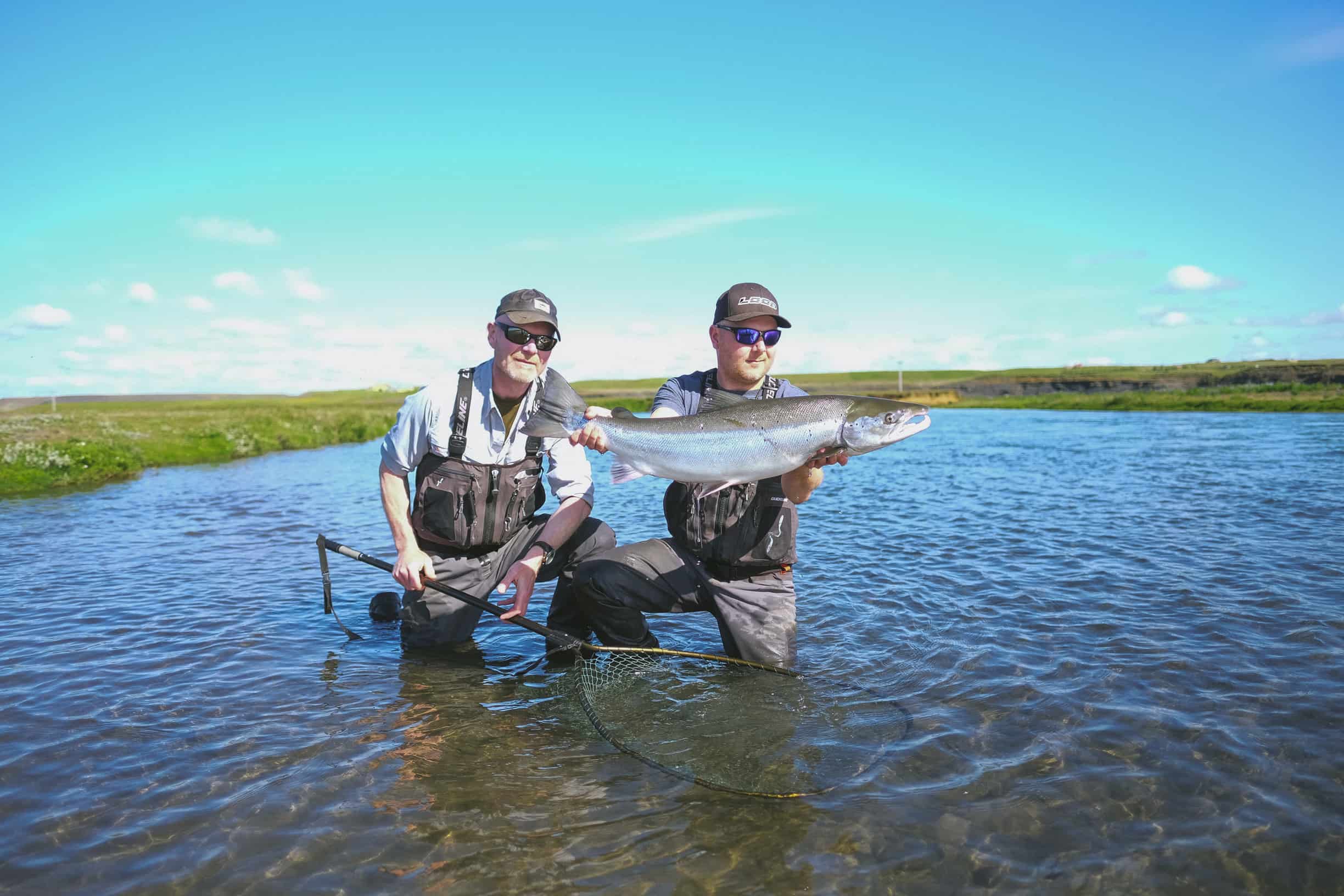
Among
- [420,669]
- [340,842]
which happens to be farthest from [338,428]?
[340,842]

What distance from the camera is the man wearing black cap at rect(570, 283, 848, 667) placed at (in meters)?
6.79

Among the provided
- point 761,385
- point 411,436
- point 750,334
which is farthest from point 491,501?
point 750,334

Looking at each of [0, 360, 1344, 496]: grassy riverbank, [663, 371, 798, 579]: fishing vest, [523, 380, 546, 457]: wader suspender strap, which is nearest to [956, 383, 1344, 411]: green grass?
[0, 360, 1344, 496]: grassy riverbank

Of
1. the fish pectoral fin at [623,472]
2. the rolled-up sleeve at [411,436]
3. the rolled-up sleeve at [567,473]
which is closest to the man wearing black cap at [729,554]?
the fish pectoral fin at [623,472]

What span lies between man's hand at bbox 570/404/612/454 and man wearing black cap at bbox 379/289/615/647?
2.74ft

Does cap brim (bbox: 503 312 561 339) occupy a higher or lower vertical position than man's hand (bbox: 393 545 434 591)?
higher

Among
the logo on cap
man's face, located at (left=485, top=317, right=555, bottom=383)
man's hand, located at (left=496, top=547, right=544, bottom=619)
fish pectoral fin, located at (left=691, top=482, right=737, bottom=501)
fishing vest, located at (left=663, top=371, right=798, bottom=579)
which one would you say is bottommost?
man's hand, located at (left=496, top=547, right=544, bottom=619)

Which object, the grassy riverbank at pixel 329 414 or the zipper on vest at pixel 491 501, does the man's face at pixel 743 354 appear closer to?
the zipper on vest at pixel 491 501

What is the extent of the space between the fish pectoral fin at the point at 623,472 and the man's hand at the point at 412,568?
186 cm

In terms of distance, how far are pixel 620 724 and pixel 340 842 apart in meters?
2.19

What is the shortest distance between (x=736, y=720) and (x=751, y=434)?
223cm

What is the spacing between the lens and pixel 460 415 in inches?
288

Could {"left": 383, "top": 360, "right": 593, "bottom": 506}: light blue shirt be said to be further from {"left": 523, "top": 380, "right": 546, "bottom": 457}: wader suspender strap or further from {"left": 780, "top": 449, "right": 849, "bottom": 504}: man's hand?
{"left": 780, "top": 449, "right": 849, "bottom": 504}: man's hand

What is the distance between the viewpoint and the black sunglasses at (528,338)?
6.94 m
